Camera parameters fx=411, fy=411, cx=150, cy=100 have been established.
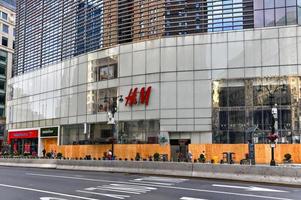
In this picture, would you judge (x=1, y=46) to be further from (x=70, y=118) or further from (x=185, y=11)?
(x=185, y=11)

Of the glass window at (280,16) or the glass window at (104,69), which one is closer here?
the glass window at (280,16)

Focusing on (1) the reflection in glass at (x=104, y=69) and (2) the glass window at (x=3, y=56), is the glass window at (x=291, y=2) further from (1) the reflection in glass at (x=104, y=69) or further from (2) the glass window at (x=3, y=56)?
(2) the glass window at (x=3, y=56)

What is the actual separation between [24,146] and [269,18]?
44.4 m

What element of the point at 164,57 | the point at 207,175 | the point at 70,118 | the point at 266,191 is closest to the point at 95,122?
the point at 70,118

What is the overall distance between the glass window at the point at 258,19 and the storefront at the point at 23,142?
124 ft

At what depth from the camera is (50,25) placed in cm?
6838

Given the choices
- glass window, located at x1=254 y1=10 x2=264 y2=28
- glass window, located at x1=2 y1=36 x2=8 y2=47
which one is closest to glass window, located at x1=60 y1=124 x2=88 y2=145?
glass window, located at x1=254 y1=10 x2=264 y2=28

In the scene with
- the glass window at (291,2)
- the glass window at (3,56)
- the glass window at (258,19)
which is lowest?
the glass window at (258,19)

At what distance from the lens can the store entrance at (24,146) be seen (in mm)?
66438

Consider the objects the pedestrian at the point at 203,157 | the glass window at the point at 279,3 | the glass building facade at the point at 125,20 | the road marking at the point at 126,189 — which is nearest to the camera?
the road marking at the point at 126,189

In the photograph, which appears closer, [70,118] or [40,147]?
[70,118]

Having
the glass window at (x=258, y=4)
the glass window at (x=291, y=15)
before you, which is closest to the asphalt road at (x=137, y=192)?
the glass window at (x=291, y=15)

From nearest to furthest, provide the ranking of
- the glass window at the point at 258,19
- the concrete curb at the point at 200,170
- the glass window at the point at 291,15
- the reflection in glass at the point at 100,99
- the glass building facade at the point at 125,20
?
1. the concrete curb at the point at 200,170
2. the glass window at the point at 291,15
3. the glass building facade at the point at 125,20
4. the glass window at the point at 258,19
5. the reflection in glass at the point at 100,99

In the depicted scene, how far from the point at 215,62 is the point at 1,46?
78.5 meters
